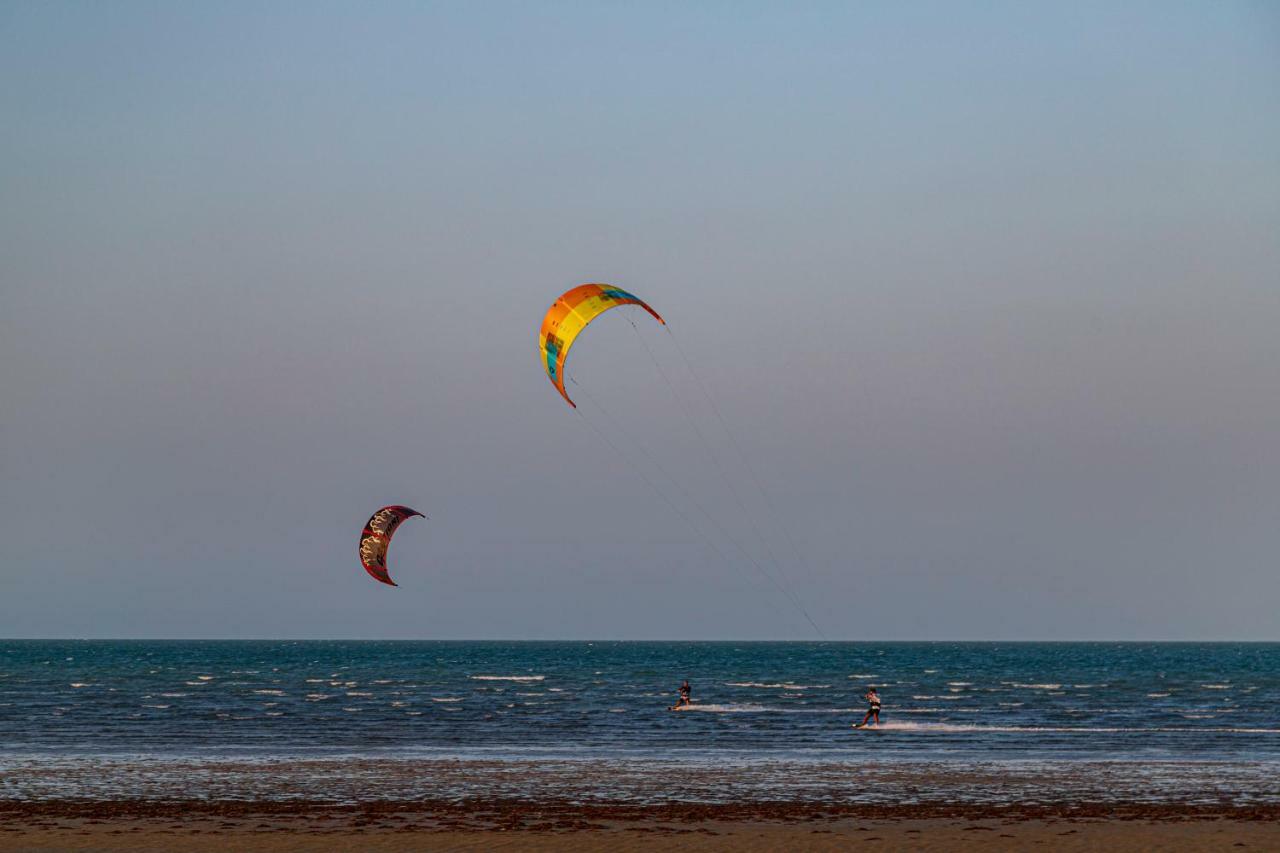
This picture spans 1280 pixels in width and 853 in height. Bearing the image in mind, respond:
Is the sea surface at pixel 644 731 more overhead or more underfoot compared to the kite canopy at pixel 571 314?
more underfoot

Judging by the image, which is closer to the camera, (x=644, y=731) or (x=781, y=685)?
(x=644, y=731)

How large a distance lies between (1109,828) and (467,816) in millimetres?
8607

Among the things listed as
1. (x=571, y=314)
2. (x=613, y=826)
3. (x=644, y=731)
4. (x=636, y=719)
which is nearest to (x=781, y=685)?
(x=636, y=719)

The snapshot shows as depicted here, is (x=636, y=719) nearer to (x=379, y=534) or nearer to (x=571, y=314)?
(x=379, y=534)

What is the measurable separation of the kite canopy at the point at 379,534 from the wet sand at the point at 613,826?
18.0m

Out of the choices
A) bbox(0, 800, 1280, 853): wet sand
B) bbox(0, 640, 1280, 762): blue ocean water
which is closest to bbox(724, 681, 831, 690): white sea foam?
bbox(0, 640, 1280, 762): blue ocean water

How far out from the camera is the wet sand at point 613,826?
56.6 ft

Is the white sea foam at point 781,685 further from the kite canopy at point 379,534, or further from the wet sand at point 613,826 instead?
the wet sand at point 613,826

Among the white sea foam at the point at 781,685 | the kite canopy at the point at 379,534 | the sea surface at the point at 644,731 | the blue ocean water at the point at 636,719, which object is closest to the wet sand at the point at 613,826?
the sea surface at the point at 644,731

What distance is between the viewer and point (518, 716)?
134 feet

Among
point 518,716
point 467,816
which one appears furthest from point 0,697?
point 467,816

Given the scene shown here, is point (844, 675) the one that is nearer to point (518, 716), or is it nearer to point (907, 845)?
point (518, 716)

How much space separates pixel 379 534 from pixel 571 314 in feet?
48.9

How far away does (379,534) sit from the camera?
38.9m
